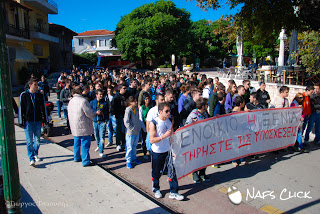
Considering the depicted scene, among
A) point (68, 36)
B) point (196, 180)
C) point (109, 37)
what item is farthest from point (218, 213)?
point (109, 37)

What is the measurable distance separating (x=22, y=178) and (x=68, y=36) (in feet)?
143

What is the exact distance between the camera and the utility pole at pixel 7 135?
2537 mm

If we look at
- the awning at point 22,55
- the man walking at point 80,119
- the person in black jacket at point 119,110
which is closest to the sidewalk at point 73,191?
the man walking at point 80,119

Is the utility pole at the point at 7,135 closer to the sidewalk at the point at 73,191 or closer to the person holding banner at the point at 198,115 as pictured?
the sidewalk at the point at 73,191

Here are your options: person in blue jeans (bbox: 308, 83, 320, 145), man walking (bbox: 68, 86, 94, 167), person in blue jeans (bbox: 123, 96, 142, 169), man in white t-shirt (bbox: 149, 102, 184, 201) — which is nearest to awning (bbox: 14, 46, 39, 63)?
man walking (bbox: 68, 86, 94, 167)

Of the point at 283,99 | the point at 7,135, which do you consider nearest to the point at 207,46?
the point at 283,99

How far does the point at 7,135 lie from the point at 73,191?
2.54 m

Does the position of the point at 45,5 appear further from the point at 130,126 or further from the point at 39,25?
the point at 130,126

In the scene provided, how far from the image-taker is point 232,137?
5.77m

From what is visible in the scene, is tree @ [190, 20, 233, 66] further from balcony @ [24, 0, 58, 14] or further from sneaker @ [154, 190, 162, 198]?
sneaker @ [154, 190, 162, 198]

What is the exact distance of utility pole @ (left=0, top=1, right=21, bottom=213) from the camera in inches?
99.9

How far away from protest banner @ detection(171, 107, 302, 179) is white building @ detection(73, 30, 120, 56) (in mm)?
63914

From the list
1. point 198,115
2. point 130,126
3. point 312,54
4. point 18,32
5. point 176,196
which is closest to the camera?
point 176,196

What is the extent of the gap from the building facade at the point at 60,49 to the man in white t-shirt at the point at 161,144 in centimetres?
3609
